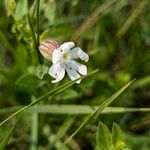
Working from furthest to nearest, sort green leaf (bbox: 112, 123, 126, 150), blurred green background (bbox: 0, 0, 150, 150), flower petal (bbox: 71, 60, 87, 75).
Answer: blurred green background (bbox: 0, 0, 150, 150), flower petal (bbox: 71, 60, 87, 75), green leaf (bbox: 112, 123, 126, 150)

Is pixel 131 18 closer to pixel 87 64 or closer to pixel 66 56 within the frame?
pixel 87 64

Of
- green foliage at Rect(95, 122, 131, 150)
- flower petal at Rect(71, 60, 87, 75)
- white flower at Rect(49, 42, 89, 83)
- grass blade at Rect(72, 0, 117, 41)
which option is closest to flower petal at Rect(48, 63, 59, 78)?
white flower at Rect(49, 42, 89, 83)

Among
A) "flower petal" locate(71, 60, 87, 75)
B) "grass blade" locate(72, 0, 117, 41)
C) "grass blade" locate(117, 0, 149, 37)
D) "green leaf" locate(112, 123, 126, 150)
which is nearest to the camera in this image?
"green leaf" locate(112, 123, 126, 150)

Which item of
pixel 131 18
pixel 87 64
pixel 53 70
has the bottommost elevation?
pixel 53 70

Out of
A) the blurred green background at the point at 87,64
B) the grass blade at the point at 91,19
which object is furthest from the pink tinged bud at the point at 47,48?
the grass blade at the point at 91,19

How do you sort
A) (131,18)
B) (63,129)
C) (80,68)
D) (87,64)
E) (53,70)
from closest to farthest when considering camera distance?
(53,70) → (80,68) → (63,129) → (87,64) → (131,18)

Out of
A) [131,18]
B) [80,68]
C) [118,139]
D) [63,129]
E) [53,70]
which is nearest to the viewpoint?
[118,139]

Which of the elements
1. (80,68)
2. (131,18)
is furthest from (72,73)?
(131,18)

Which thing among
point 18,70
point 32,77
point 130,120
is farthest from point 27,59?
point 130,120

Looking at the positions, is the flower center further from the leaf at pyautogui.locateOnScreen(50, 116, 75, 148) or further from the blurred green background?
the leaf at pyautogui.locateOnScreen(50, 116, 75, 148)
